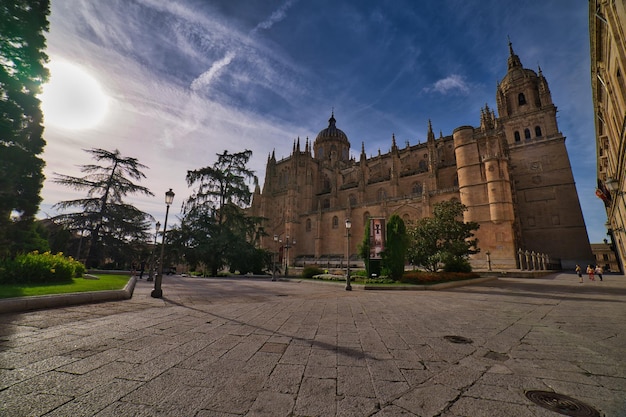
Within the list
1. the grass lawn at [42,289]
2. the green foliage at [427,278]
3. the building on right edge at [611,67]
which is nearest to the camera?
the grass lawn at [42,289]

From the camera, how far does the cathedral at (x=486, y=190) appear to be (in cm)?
2639

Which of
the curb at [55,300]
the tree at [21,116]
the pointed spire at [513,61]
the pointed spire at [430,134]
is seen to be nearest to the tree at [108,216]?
the tree at [21,116]

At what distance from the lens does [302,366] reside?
2.82m

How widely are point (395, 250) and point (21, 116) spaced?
2255 centimetres

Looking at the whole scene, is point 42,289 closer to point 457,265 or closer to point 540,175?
point 457,265

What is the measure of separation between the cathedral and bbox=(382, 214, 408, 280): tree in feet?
27.1

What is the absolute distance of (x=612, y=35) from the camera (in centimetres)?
845

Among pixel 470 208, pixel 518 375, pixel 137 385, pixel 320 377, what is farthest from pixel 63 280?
pixel 470 208

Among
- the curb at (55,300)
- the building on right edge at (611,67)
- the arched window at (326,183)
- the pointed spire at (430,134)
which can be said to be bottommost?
the curb at (55,300)

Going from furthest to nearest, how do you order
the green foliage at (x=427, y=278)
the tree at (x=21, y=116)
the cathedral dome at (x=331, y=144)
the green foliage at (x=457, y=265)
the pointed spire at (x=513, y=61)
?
the cathedral dome at (x=331, y=144) < the pointed spire at (x=513, y=61) < the green foliage at (x=457, y=265) < the green foliage at (x=427, y=278) < the tree at (x=21, y=116)

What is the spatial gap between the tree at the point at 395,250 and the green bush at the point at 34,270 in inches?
606

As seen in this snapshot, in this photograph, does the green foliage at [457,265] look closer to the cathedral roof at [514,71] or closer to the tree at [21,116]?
the tree at [21,116]

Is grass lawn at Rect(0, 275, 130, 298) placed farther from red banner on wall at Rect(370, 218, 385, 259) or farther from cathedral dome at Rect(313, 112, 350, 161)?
cathedral dome at Rect(313, 112, 350, 161)

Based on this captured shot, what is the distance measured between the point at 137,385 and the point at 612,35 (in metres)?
15.0
